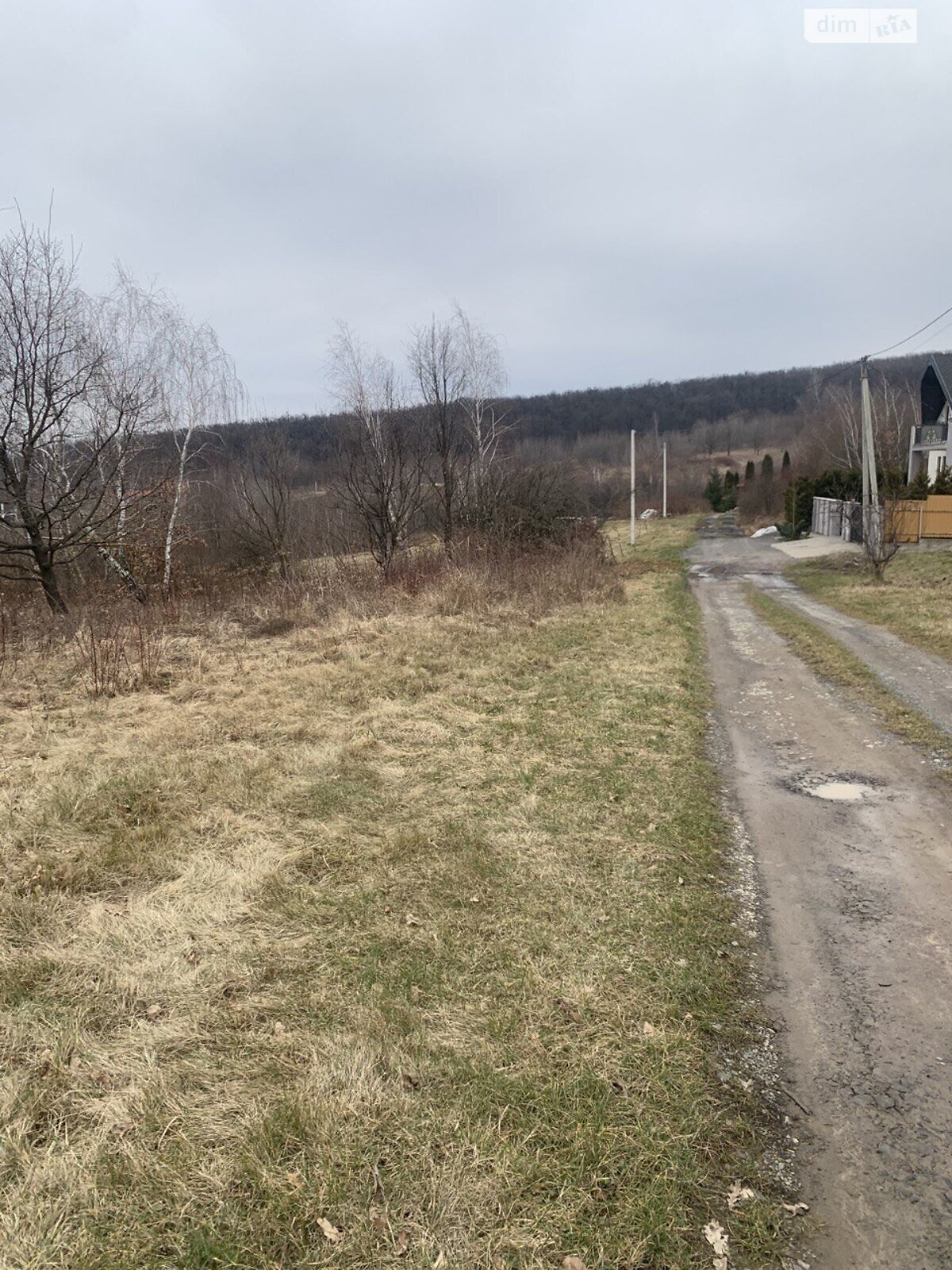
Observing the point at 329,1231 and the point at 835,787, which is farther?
the point at 835,787

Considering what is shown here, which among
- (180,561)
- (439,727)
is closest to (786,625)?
(439,727)

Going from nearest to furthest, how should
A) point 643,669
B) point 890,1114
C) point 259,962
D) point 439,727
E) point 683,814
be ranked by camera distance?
1. point 890,1114
2. point 259,962
3. point 683,814
4. point 439,727
5. point 643,669

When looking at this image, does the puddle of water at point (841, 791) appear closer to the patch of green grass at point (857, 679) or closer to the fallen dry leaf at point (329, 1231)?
the patch of green grass at point (857, 679)

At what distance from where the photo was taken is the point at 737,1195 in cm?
224

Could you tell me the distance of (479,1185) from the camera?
2230 mm

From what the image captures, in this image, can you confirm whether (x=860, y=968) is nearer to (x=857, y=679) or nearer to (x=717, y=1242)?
(x=717, y=1242)

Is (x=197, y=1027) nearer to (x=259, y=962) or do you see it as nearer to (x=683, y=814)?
(x=259, y=962)

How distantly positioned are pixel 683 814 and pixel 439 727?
2.76 m

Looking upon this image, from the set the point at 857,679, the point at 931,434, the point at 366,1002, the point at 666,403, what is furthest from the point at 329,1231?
the point at 666,403

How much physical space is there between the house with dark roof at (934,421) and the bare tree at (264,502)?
34.5m

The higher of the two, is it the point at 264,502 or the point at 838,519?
the point at 264,502

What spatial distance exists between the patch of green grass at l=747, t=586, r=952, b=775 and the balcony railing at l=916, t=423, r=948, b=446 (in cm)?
3352

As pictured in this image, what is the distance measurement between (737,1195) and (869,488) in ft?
78.1

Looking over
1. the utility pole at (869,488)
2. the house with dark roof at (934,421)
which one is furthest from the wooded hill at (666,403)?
the utility pole at (869,488)
